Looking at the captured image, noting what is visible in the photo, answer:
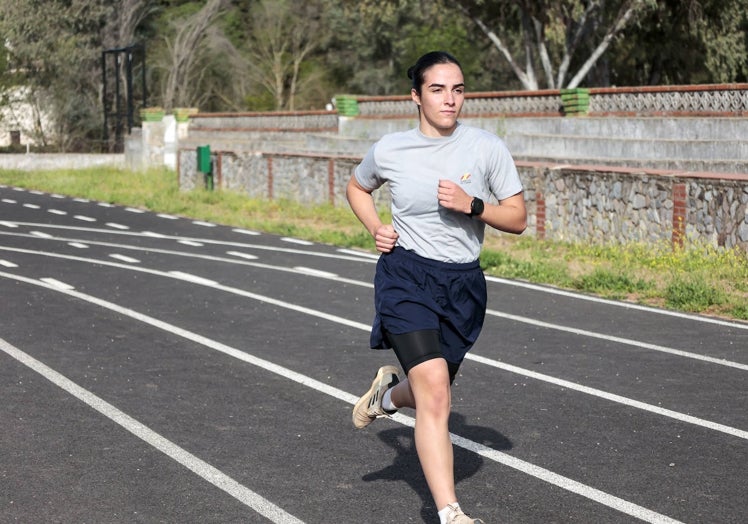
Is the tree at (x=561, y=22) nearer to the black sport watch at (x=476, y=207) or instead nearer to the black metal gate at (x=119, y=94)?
the black metal gate at (x=119, y=94)

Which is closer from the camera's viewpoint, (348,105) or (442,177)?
(442,177)

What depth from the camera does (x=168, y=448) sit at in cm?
724

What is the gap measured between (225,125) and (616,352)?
37.3 m

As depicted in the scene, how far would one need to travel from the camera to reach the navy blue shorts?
5617 mm

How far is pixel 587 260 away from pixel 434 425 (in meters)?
12.2

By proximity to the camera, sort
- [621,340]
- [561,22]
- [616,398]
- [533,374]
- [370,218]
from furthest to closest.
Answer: [561,22]
[621,340]
[533,374]
[616,398]
[370,218]

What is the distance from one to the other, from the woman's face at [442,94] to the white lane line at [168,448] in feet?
6.13

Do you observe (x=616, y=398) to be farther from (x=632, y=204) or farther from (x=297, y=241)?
(x=297, y=241)

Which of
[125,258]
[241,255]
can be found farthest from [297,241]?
[125,258]

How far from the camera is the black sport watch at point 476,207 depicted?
5441mm

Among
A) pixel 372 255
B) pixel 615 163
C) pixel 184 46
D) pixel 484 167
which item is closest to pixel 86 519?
pixel 484 167

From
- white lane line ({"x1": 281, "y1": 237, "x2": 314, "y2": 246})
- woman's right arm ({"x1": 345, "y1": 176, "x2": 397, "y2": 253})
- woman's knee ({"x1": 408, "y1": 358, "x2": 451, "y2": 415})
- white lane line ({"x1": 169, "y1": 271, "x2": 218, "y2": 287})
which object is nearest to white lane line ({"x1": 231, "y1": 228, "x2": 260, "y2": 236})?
white lane line ({"x1": 281, "y1": 237, "x2": 314, "y2": 246})

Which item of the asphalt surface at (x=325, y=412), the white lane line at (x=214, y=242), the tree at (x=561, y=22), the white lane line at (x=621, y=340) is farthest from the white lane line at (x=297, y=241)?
the tree at (x=561, y=22)

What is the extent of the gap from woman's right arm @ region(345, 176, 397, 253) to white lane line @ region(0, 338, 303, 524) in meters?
1.29
